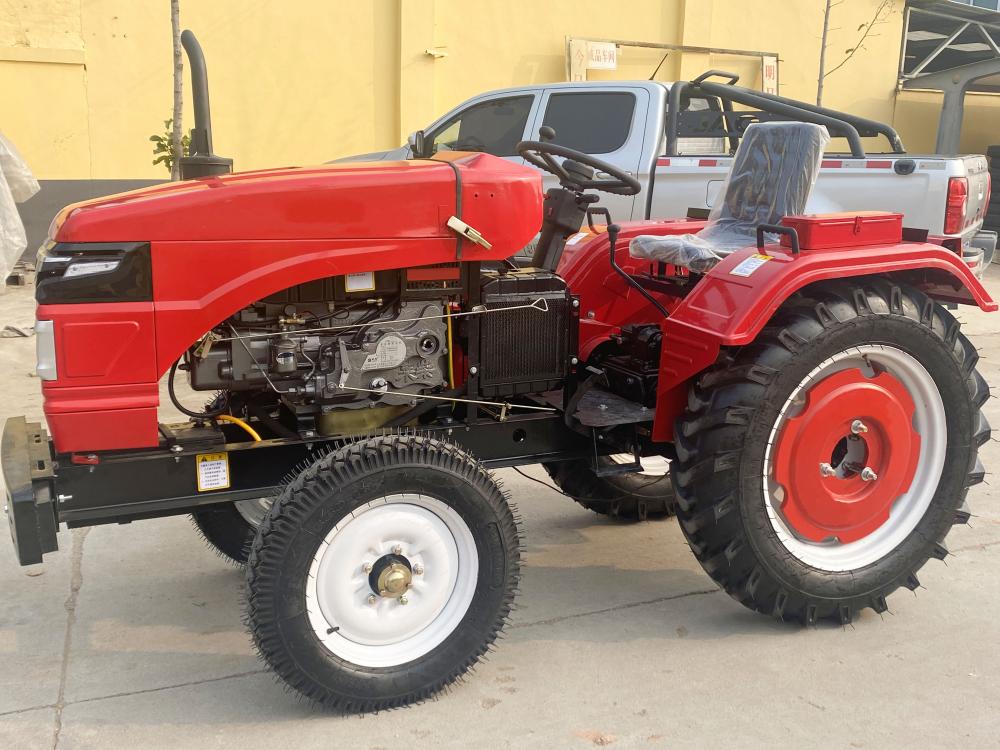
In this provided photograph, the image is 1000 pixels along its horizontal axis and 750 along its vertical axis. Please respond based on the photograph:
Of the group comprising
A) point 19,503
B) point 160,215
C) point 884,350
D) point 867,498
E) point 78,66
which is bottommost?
point 867,498

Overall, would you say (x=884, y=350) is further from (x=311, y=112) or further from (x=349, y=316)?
(x=311, y=112)

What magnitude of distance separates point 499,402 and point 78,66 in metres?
8.46

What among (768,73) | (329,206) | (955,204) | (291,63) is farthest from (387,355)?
(768,73)

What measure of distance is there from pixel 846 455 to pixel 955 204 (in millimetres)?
3519

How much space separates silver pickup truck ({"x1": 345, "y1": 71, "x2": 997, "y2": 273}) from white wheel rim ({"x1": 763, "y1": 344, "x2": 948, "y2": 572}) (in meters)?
3.18

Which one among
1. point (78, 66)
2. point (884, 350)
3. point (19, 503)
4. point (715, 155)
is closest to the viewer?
point (19, 503)

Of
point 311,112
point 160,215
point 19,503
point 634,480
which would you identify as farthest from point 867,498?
point 311,112

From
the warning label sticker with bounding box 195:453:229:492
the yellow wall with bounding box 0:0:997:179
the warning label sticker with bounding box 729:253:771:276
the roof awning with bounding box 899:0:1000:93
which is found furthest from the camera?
the roof awning with bounding box 899:0:1000:93

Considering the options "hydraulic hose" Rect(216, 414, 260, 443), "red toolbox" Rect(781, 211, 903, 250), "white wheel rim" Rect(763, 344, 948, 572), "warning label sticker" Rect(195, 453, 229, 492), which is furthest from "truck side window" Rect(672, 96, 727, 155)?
"warning label sticker" Rect(195, 453, 229, 492)

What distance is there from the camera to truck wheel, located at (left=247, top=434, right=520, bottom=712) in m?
2.47

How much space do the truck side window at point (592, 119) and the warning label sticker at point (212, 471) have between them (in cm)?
477

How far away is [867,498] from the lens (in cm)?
311

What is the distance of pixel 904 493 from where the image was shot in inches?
126

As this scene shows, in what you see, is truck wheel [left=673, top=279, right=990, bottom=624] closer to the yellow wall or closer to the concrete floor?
the concrete floor
